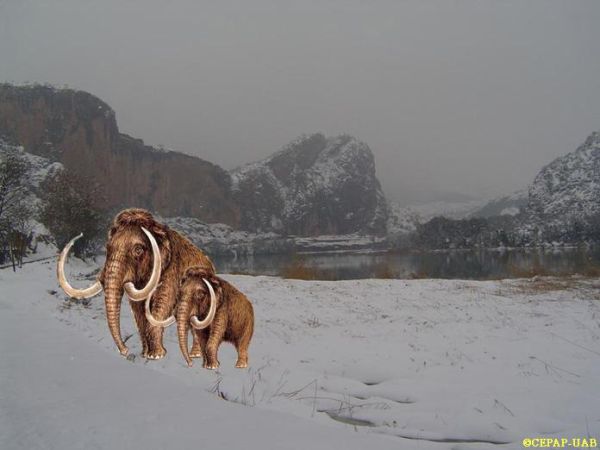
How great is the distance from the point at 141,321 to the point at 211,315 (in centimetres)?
69

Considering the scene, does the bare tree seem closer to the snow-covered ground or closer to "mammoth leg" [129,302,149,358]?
the snow-covered ground

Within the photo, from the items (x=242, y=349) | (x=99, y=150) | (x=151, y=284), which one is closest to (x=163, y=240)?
(x=151, y=284)

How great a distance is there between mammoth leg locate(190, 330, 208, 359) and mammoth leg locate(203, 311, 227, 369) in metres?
0.04

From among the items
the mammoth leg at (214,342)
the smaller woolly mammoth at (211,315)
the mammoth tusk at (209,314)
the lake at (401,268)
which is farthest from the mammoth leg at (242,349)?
the lake at (401,268)

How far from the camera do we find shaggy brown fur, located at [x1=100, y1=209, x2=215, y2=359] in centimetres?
324

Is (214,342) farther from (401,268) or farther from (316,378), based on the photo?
(401,268)

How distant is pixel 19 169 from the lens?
58.8ft

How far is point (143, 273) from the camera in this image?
11.0 ft

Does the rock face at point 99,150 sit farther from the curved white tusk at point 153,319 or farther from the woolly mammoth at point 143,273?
the curved white tusk at point 153,319

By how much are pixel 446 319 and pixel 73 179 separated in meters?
15.1

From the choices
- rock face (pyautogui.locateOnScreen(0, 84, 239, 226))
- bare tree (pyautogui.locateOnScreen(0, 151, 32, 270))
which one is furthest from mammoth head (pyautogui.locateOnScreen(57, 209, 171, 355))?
bare tree (pyautogui.locateOnScreen(0, 151, 32, 270))

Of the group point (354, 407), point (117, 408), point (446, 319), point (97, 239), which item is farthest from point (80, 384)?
point (97, 239)

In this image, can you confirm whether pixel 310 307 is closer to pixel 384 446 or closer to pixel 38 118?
pixel 384 446

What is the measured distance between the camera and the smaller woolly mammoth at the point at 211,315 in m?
3.64
